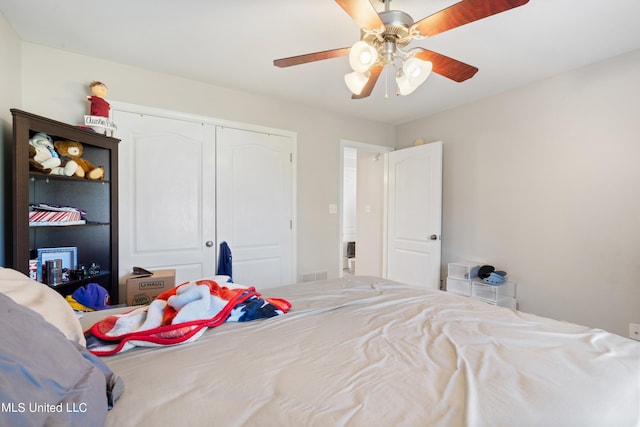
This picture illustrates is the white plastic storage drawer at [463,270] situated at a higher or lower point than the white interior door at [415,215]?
lower

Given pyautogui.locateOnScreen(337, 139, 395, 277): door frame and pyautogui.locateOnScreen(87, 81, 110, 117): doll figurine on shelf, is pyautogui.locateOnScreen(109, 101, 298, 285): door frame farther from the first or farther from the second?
pyautogui.locateOnScreen(337, 139, 395, 277): door frame

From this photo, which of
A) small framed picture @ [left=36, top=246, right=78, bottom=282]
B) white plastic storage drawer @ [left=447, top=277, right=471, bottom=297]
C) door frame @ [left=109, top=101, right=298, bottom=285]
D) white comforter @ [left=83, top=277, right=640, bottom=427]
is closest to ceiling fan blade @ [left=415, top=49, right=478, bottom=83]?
white comforter @ [left=83, top=277, right=640, bottom=427]

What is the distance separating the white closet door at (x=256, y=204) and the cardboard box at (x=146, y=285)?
710 millimetres

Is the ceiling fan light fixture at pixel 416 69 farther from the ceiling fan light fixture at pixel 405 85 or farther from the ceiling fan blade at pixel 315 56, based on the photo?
the ceiling fan blade at pixel 315 56

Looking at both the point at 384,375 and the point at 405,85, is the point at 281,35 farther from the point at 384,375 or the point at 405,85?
the point at 384,375

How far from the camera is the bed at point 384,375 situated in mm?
729

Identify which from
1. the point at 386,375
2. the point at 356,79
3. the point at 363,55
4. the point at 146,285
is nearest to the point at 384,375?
the point at 386,375

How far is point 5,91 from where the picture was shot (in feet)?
6.23

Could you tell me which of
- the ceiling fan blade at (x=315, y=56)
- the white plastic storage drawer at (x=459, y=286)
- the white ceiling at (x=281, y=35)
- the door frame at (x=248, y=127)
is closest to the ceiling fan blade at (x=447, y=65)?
the white ceiling at (x=281, y=35)

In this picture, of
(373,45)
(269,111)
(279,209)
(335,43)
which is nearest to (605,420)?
(373,45)

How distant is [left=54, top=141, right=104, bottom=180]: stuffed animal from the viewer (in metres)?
2.08

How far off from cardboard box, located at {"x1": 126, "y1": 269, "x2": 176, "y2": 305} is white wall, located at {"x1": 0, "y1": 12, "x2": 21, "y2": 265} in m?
0.73

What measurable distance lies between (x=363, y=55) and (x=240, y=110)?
6.38 ft

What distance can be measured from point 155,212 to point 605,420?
2.98 meters
